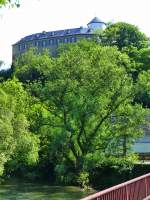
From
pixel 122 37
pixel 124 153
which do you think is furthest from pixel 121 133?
pixel 122 37

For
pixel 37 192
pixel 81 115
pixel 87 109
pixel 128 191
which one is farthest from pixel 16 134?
pixel 128 191

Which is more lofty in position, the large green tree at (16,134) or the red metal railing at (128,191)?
the large green tree at (16,134)

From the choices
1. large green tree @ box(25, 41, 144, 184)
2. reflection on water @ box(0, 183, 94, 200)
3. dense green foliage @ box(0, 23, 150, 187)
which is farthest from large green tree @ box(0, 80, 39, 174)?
reflection on water @ box(0, 183, 94, 200)

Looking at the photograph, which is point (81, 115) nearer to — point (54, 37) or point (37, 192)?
point (37, 192)

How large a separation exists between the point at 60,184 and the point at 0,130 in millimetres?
11224

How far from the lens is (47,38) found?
171125mm

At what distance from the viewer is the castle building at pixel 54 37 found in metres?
165

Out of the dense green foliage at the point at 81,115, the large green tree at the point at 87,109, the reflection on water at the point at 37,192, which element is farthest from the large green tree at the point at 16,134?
the reflection on water at the point at 37,192

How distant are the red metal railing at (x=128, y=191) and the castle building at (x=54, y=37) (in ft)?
468

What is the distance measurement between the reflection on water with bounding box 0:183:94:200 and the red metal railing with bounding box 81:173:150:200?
1978cm

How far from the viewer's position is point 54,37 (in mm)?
168875

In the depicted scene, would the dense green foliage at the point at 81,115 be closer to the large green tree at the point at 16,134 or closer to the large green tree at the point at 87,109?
the large green tree at the point at 87,109

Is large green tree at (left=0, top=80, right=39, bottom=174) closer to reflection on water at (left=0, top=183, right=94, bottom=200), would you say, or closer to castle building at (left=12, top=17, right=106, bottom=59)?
reflection on water at (left=0, top=183, right=94, bottom=200)

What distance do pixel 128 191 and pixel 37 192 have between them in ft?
91.7
